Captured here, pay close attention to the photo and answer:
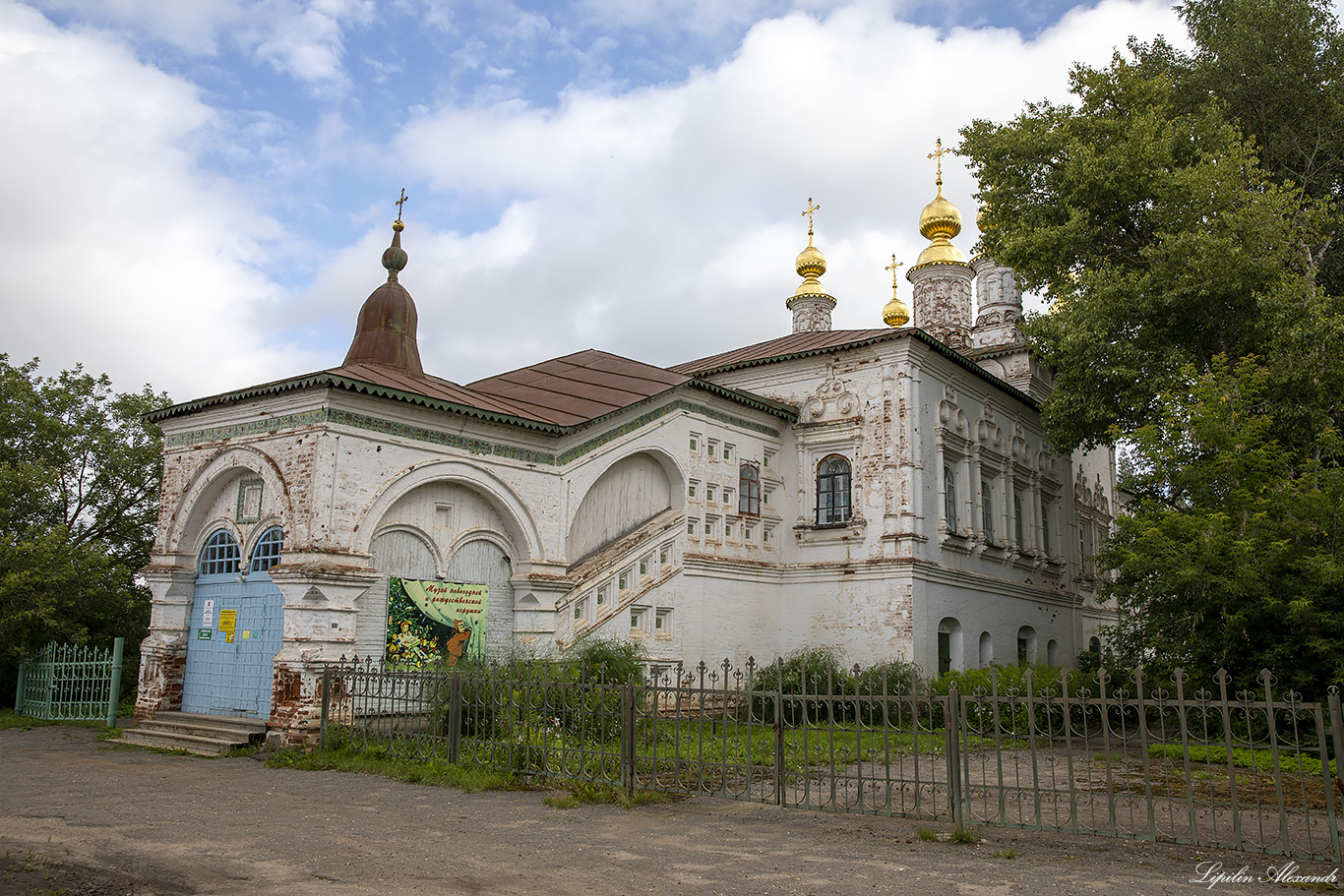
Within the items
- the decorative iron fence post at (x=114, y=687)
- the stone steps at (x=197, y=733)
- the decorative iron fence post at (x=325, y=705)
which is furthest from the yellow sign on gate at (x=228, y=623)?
the decorative iron fence post at (x=325, y=705)

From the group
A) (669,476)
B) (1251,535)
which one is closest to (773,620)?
(669,476)

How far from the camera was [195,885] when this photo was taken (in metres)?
5.64

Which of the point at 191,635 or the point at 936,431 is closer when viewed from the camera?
the point at 191,635

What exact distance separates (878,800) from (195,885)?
5415 mm

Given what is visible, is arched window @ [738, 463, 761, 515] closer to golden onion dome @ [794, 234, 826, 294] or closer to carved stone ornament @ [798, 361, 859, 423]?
carved stone ornament @ [798, 361, 859, 423]

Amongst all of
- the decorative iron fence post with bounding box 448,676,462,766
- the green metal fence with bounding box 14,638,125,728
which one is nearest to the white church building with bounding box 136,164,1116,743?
the green metal fence with bounding box 14,638,125,728

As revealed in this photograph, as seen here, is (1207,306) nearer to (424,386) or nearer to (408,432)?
(424,386)

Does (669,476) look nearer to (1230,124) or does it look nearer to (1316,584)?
(1316,584)

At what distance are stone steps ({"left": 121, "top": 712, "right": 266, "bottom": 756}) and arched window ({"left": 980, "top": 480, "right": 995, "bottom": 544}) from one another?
13.4 metres

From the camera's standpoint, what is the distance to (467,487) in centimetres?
1339

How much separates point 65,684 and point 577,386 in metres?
8.59

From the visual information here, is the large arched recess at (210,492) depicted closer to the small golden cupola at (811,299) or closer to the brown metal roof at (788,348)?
the brown metal roof at (788,348)

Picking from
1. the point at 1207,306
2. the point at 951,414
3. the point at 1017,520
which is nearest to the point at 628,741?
the point at 951,414

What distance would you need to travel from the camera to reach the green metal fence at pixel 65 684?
14.1 m
